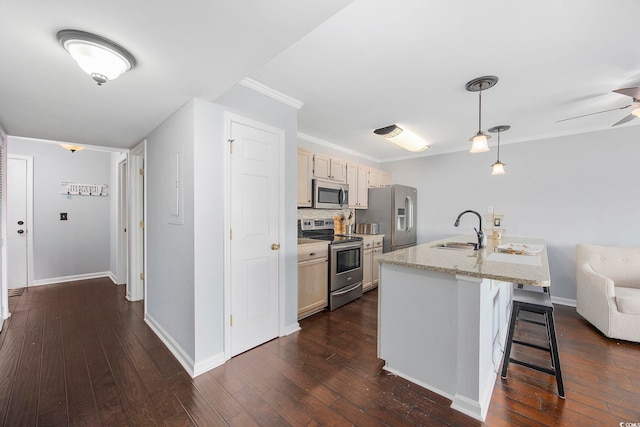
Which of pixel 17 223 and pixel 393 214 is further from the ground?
pixel 393 214

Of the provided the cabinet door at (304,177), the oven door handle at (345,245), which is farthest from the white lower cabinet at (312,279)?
the cabinet door at (304,177)

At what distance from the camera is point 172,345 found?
7.56ft

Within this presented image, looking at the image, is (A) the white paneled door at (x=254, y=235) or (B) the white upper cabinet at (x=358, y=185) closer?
(A) the white paneled door at (x=254, y=235)

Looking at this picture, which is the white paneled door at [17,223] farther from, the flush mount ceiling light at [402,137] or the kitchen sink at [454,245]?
the kitchen sink at [454,245]

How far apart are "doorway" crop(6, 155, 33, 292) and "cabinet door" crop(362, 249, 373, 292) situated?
5412 millimetres

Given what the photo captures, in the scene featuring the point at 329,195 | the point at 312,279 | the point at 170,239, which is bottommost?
the point at 312,279

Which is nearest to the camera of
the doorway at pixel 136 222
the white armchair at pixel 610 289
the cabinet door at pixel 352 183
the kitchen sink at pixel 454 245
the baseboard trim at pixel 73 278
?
the white armchair at pixel 610 289

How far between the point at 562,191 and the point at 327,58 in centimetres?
398

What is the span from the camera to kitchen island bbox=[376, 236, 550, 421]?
1.56 metres

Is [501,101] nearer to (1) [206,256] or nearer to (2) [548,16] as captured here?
(2) [548,16]

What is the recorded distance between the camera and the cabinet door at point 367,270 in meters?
3.92

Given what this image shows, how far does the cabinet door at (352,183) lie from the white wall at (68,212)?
4.64m

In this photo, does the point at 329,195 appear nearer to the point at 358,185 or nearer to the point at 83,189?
the point at 358,185

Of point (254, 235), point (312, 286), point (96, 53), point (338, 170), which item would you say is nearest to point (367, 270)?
point (312, 286)
